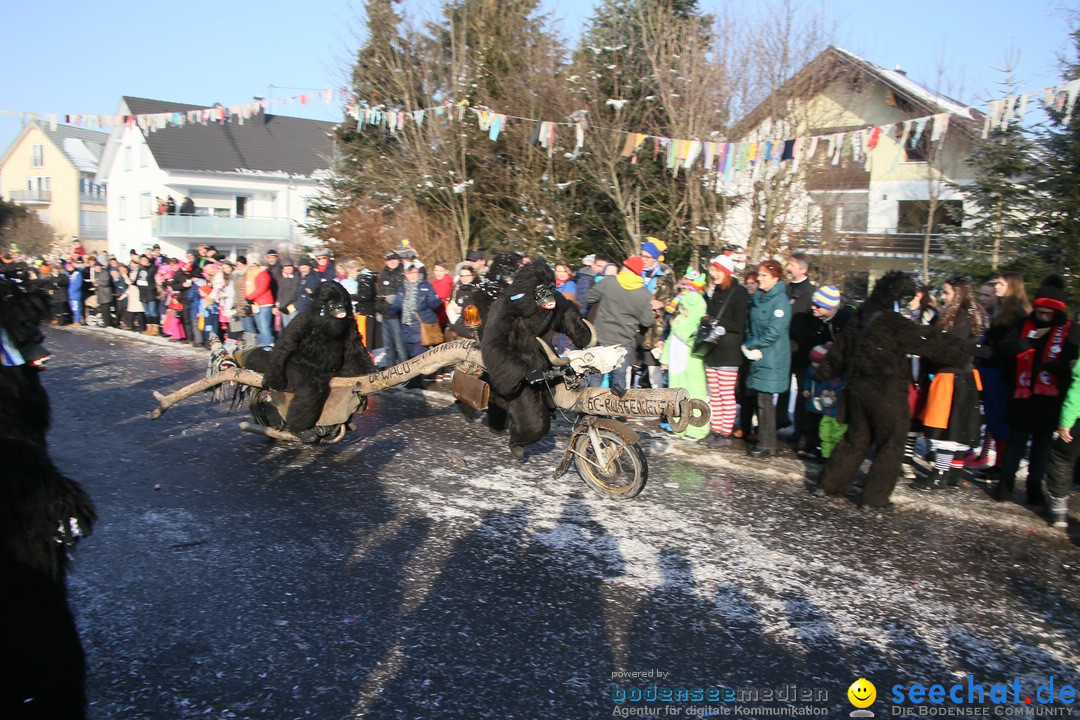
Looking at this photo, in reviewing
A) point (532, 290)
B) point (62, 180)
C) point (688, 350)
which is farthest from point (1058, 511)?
point (62, 180)

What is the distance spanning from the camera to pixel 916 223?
22.6m

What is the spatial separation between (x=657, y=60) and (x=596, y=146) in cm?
201

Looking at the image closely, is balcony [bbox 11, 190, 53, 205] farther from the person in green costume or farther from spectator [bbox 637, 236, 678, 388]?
the person in green costume

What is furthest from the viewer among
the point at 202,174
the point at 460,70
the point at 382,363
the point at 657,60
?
the point at 202,174

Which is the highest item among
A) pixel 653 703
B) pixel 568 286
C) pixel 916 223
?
pixel 916 223

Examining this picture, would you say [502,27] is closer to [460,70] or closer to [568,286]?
[460,70]

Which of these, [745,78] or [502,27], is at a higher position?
[502,27]

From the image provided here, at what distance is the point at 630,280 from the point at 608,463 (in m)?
2.92

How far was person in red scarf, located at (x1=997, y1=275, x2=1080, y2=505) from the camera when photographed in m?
6.69

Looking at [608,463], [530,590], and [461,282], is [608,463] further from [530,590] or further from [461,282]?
[461,282]

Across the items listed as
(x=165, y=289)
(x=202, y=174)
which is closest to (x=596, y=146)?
(x=165, y=289)

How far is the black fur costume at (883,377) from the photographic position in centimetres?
660

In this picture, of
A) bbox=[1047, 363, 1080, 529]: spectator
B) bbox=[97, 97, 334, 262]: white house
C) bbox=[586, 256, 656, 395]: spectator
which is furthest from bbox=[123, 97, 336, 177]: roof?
bbox=[1047, 363, 1080, 529]: spectator

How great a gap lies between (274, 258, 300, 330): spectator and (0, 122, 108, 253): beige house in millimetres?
48036
